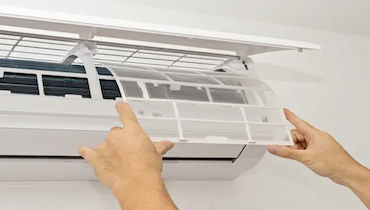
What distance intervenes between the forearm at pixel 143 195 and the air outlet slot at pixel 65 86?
0.29m

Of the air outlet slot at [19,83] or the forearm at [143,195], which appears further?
the air outlet slot at [19,83]

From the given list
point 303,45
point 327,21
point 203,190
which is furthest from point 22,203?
point 327,21

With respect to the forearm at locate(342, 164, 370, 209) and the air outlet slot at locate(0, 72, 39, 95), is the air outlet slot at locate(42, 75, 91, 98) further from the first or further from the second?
the forearm at locate(342, 164, 370, 209)

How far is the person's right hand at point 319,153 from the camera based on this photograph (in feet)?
3.90

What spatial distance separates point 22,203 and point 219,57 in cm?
57

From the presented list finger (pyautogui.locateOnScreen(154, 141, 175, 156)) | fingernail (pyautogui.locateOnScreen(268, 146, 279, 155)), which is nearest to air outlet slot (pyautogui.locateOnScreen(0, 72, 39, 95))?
finger (pyautogui.locateOnScreen(154, 141, 175, 156))

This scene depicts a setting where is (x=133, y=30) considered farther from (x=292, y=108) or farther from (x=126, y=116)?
(x=292, y=108)

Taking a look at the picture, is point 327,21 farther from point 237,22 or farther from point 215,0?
point 215,0

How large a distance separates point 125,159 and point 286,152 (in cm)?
41

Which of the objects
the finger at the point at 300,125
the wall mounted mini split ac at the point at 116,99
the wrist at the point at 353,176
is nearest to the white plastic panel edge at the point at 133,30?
the wall mounted mini split ac at the point at 116,99

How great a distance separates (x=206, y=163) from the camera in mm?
1267

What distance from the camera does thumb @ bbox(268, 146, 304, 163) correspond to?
3.63 ft

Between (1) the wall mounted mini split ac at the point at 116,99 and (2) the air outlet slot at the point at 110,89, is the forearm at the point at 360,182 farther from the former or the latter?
(2) the air outlet slot at the point at 110,89

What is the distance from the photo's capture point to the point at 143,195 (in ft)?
2.73
